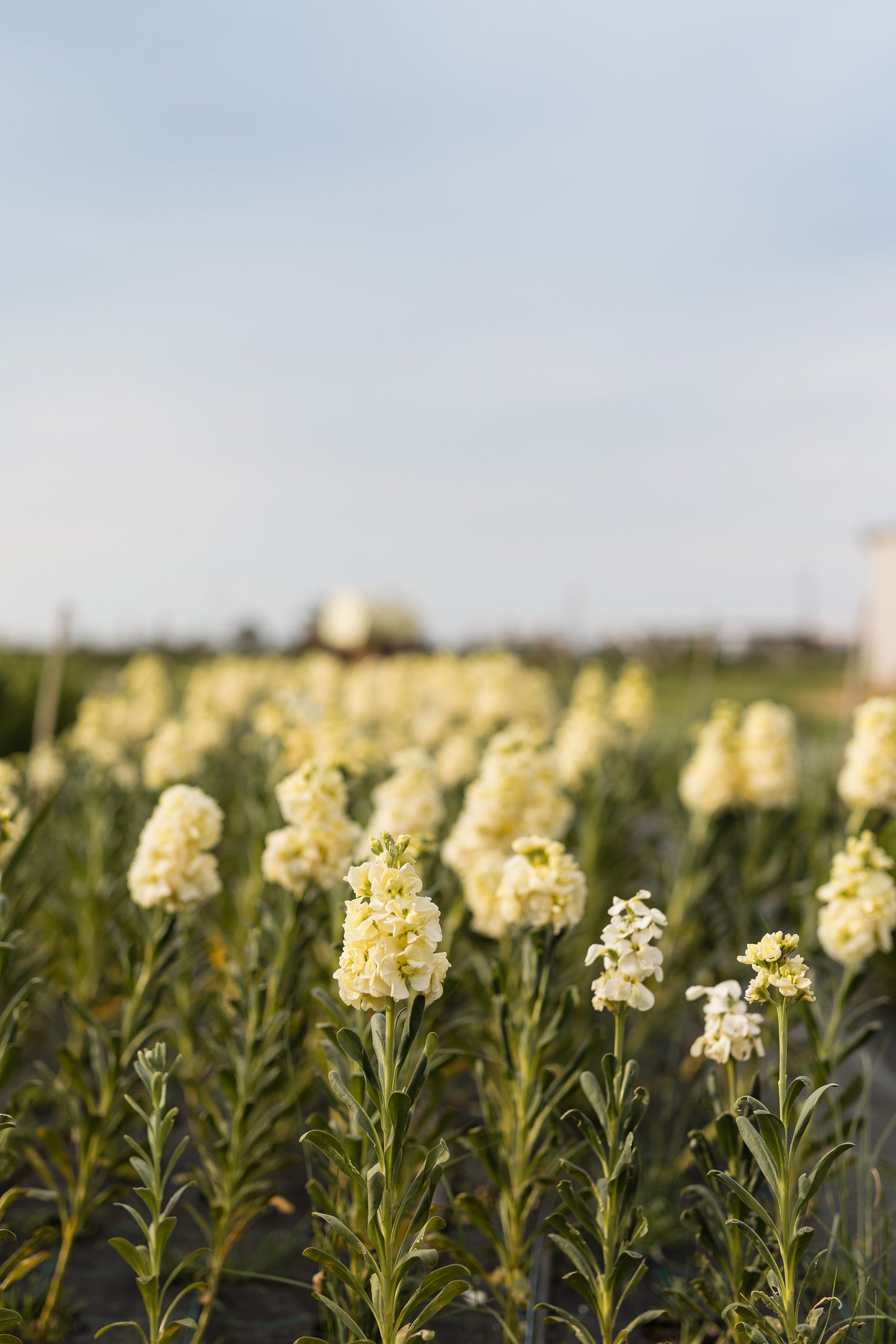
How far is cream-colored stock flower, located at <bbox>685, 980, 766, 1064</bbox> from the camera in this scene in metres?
2.00

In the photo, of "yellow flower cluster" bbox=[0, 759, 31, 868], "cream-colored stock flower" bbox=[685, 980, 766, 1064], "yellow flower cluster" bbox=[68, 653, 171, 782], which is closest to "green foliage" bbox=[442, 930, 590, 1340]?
"cream-colored stock flower" bbox=[685, 980, 766, 1064]

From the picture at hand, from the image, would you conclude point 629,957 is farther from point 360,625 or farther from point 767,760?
point 360,625

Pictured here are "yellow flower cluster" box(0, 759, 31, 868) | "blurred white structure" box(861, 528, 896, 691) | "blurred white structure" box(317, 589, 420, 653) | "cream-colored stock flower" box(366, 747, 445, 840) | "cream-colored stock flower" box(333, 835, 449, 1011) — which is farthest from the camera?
"blurred white structure" box(317, 589, 420, 653)

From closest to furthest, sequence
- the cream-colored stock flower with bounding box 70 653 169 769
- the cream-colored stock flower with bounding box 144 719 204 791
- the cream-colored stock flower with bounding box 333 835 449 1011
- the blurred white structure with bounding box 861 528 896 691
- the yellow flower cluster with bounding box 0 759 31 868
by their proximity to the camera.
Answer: the cream-colored stock flower with bounding box 333 835 449 1011 → the yellow flower cluster with bounding box 0 759 31 868 → the cream-colored stock flower with bounding box 144 719 204 791 → the cream-colored stock flower with bounding box 70 653 169 769 → the blurred white structure with bounding box 861 528 896 691

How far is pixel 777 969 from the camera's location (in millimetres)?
1820

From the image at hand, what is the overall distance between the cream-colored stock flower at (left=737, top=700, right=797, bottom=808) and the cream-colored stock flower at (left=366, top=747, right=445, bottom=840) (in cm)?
158

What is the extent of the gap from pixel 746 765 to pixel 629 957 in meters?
2.68

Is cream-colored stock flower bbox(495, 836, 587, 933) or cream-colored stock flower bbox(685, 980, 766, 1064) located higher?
cream-colored stock flower bbox(495, 836, 587, 933)

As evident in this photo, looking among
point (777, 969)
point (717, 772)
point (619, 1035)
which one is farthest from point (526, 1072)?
point (717, 772)

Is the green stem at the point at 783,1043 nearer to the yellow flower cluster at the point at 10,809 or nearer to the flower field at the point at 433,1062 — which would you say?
the flower field at the point at 433,1062

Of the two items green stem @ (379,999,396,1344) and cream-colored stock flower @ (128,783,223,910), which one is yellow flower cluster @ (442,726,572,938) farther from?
green stem @ (379,999,396,1344)

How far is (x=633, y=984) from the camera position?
1944mm

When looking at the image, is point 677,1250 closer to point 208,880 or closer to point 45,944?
point 208,880

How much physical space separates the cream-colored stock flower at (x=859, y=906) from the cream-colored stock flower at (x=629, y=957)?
758mm
